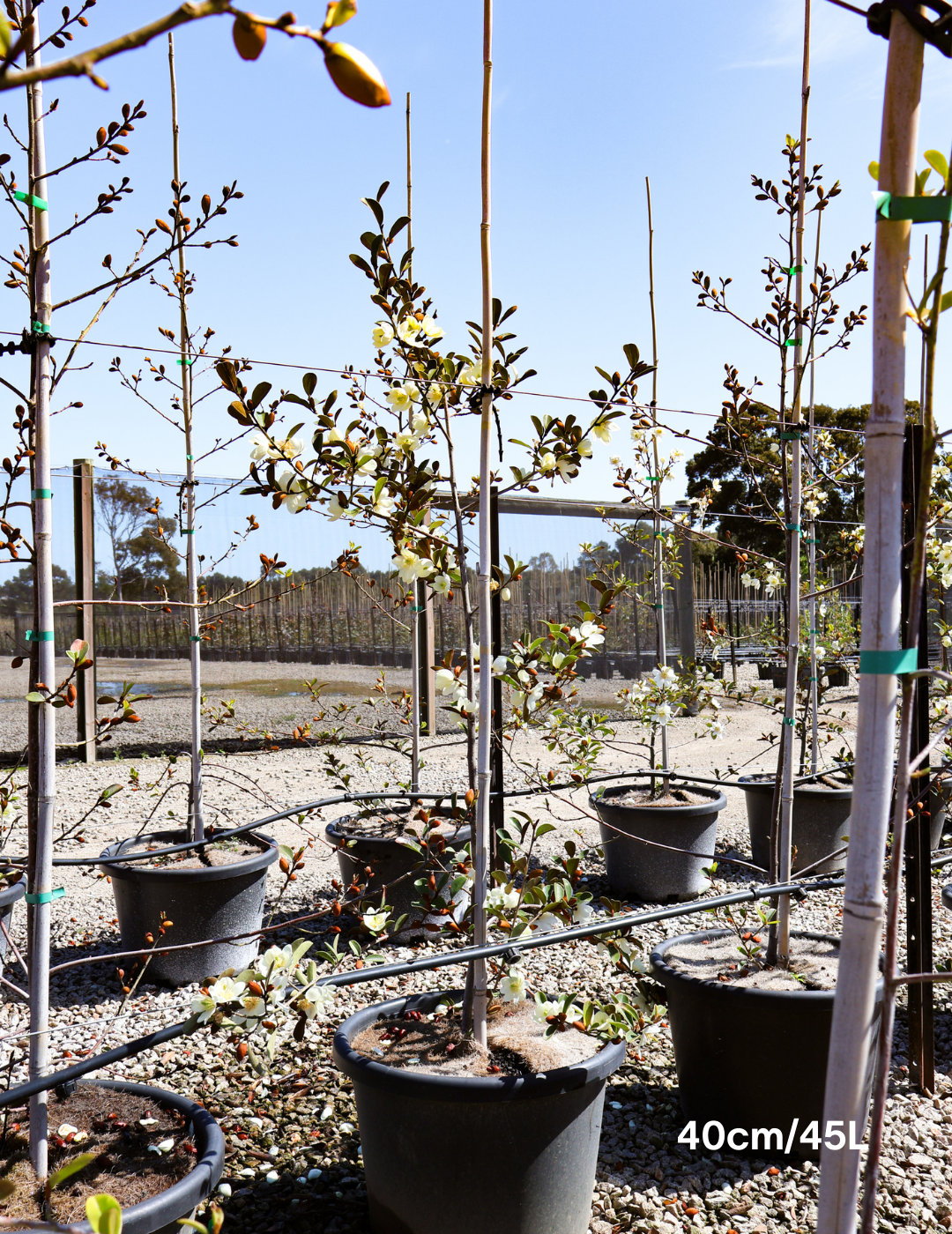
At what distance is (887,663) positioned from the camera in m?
0.91

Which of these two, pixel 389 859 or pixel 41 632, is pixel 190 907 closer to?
pixel 389 859

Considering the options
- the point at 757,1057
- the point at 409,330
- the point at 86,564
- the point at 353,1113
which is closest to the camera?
the point at 409,330

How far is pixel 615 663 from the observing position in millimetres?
8875

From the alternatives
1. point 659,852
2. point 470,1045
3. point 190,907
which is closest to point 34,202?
point 470,1045

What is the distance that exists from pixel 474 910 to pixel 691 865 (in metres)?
2.33

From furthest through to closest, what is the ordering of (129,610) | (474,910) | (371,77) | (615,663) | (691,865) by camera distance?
(615,663), (129,610), (691,865), (474,910), (371,77)

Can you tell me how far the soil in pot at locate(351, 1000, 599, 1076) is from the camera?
178cm

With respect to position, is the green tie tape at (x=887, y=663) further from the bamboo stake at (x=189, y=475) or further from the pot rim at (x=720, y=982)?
the bamboo stake at (x=189, y=475)

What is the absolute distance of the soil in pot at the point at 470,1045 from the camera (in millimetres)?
1784

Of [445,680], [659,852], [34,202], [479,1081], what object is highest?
[34,202]

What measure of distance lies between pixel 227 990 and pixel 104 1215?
2.87 ft

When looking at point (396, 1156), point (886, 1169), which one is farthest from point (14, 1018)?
point (886, 1169)

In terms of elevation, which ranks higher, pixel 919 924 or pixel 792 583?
pixel 792 583

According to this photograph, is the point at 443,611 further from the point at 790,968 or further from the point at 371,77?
the point at 371,77
